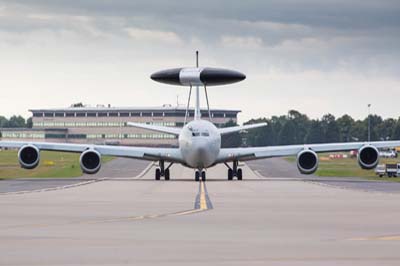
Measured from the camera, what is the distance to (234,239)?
787 inches

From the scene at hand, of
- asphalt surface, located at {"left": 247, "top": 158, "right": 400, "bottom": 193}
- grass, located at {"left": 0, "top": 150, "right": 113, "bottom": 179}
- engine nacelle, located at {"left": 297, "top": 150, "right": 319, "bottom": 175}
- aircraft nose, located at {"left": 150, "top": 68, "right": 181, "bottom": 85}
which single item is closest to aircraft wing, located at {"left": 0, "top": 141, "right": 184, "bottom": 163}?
aircraft nose, located at {"left": 150, "top": 68, "right": 181, "bottom": 85}

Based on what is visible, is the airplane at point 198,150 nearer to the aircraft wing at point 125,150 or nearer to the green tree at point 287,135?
the aircraft wing at point 125,150

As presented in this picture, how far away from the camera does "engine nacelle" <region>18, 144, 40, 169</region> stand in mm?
63344

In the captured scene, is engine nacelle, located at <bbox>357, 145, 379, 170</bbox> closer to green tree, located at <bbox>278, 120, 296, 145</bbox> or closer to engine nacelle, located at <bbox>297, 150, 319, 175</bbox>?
engine nacelle, located at <bbox>297, 150, 319, 175</bbox>

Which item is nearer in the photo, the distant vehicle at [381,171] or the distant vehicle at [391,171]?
the distant vehicle at [391,171]

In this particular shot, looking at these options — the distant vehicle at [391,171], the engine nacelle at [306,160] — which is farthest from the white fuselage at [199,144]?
the distant vehicle at [391,171]

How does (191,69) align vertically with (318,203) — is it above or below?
above

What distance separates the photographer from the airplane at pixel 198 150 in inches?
2395

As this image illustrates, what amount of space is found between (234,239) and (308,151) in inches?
1751

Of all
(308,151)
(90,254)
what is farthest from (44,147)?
(90,254)

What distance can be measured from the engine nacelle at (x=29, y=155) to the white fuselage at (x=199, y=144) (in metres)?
8.80

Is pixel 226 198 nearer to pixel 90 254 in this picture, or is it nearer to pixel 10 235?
pixel 10 235

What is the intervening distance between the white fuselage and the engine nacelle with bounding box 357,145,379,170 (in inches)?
345

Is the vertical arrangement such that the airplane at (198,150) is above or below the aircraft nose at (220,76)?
below
